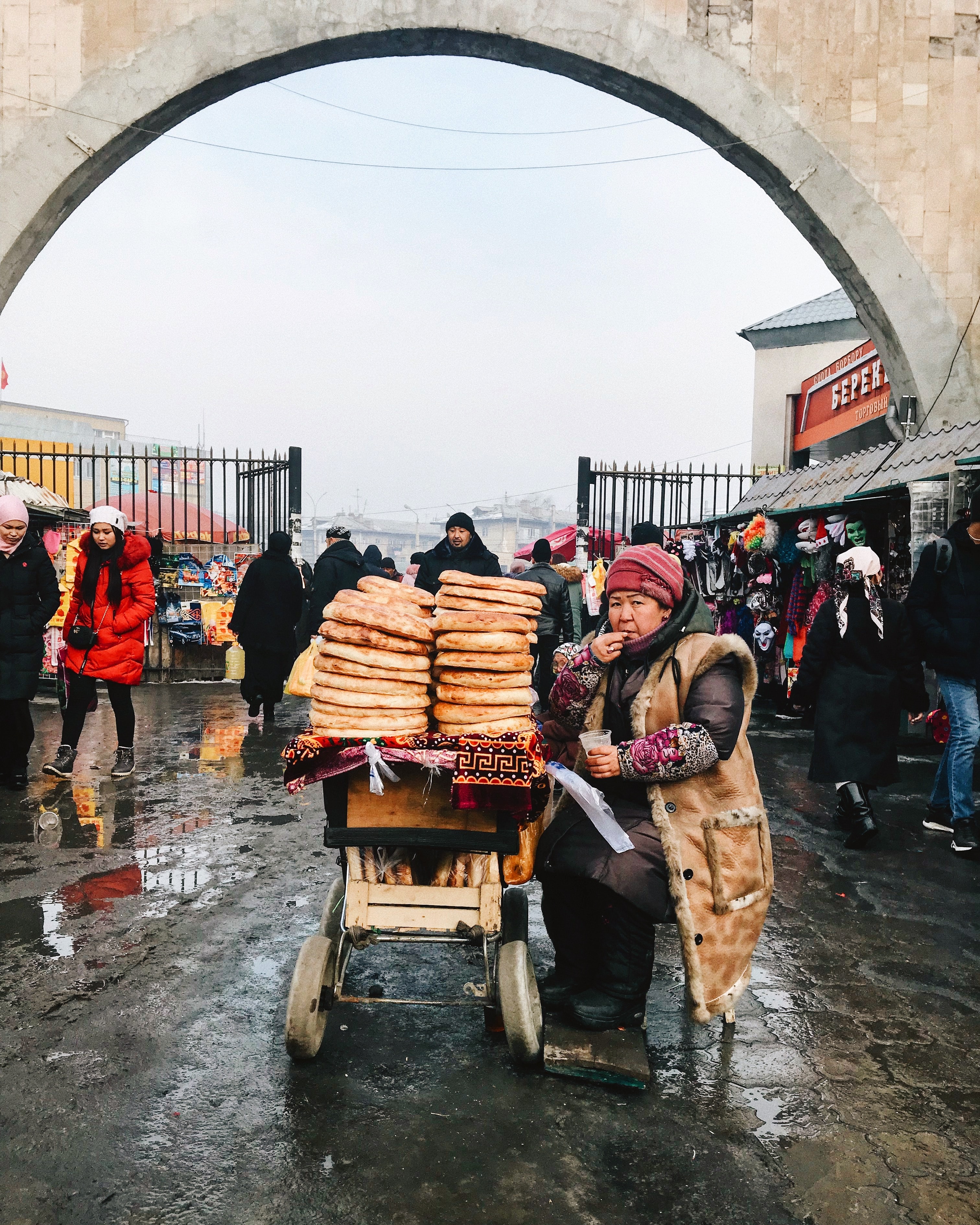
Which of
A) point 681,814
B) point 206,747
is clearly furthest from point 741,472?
point 681,814

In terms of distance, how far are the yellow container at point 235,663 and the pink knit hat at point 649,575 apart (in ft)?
35.5

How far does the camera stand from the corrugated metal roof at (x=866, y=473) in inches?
313

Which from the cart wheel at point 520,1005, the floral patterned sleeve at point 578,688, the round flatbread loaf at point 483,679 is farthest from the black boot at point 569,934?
the round flatbread loaf at point 483,679

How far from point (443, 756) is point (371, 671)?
0.43 meters

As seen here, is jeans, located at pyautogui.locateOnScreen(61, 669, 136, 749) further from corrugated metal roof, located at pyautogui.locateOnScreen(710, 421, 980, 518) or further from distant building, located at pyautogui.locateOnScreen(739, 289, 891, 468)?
distant building, located at pyautogui.locateOnScreen(739, 289, 891, 468)

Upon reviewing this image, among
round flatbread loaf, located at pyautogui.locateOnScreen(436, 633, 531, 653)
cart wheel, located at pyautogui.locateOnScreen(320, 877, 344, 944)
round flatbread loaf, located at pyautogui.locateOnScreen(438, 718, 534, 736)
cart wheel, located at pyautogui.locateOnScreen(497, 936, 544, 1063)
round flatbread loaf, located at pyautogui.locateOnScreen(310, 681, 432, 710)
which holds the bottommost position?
cart wheel, located at pyautogui.locateOnScreen(497, 936, 544, 1063)

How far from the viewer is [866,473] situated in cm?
927

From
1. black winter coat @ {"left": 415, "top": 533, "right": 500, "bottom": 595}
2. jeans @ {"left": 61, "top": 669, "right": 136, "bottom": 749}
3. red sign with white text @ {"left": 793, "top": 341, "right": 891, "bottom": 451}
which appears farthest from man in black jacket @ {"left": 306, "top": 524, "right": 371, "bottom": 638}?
red sign with white text @ {"left": 793, "top": 341, "right": 891, "bottom": 451}

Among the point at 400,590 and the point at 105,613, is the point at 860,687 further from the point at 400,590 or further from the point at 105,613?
the point at 105,613

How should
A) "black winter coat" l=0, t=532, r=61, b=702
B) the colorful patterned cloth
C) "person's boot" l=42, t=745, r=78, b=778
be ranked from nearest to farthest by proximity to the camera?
the colorful patterned cloth < "black winter coat" l=0, t=532, r=61, b=702 < "person's boot" l=42, t=745, r=78, b=778

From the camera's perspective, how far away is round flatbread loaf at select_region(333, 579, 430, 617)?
3.45 meters

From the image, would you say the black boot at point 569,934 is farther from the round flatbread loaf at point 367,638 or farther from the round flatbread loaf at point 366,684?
the round flatbread loaf at point 367,638

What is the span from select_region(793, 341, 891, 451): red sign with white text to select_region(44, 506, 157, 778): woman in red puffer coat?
1047cm

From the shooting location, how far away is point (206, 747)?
30.2ft
